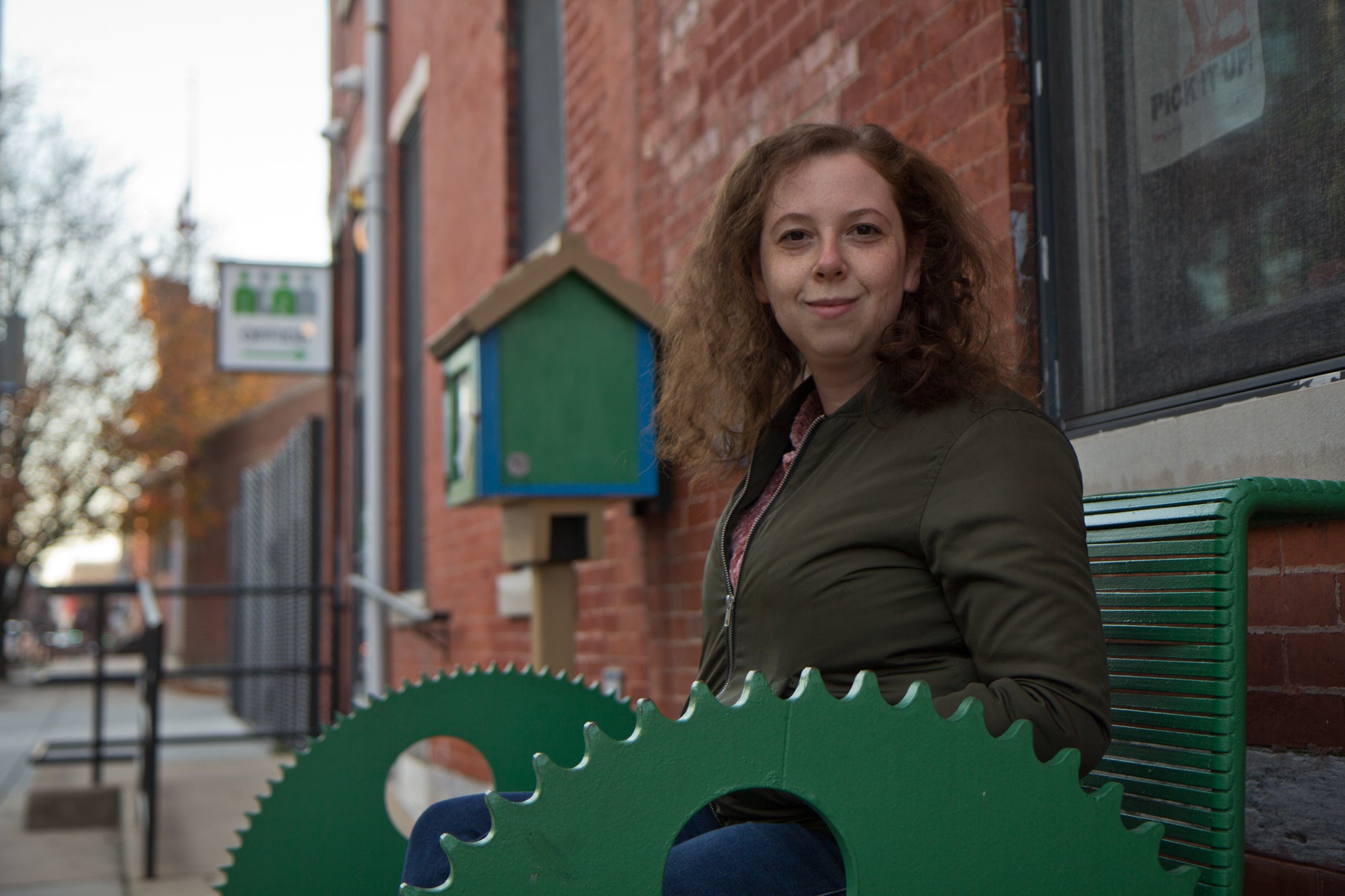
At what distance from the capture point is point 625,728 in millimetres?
2311

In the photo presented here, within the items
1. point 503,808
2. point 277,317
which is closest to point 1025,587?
point 503,808

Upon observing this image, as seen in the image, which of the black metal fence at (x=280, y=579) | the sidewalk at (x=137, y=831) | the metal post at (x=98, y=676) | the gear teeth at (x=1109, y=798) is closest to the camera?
the gear teeth at (x=1109, y=798)

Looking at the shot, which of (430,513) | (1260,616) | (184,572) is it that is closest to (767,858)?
(1260,616)

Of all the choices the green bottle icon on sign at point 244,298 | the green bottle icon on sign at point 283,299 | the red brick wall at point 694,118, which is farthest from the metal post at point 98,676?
the red brick wall at point 694,118

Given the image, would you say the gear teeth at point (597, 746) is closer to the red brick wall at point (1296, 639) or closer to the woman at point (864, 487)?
the woman at point (864, 487)

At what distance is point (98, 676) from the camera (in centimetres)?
707

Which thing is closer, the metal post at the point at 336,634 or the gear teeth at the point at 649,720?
the gear teeth at the point at 649,720

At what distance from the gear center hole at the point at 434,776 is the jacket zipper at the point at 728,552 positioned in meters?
4.18

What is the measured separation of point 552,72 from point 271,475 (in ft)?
21.1

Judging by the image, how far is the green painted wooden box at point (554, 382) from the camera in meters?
3.79

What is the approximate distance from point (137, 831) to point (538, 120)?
4019mm

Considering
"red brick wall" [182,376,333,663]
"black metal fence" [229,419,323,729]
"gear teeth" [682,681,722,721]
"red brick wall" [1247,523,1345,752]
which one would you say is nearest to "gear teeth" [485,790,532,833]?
"gear teeth" [682,681,722,721]

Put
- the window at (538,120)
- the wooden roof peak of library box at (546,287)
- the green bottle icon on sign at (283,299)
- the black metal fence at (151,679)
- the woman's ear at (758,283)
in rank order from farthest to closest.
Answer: the green bottle icon on sign at (283,299) → the window at (538,120) → the black metal fence at (151,679) → the wooden roof peak of library box at (546,287) → the woman's ear at (758,283)

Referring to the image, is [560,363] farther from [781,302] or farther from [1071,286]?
[781,302]
